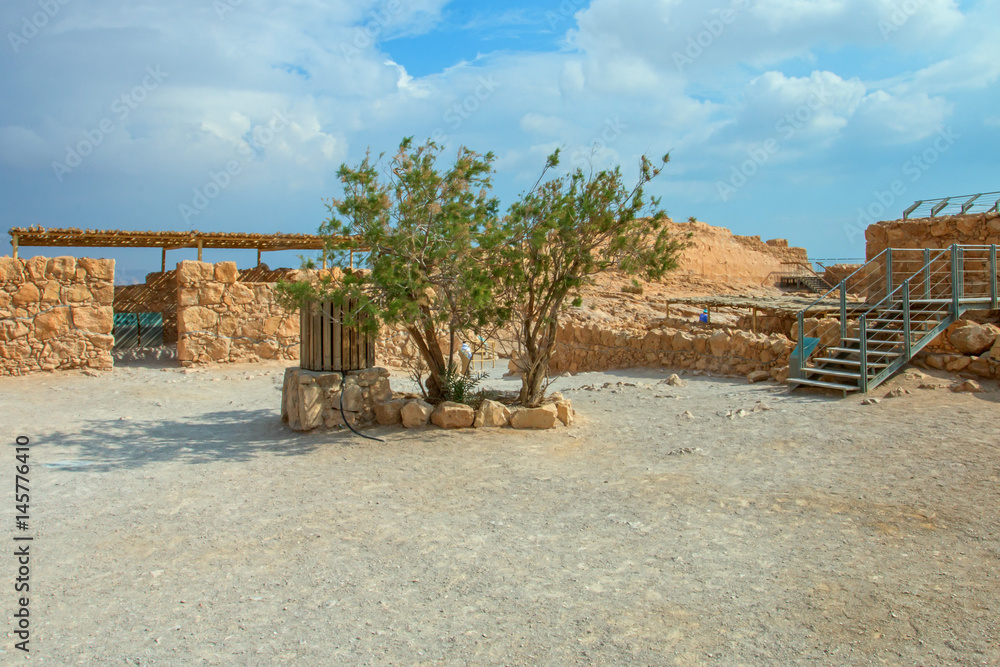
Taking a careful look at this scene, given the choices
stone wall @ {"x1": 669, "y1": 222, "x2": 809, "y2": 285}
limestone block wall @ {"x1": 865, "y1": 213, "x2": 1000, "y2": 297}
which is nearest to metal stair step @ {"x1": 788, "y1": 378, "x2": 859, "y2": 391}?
limestone block wall @ {"x1": 865, "y1": 213, "x2": 1000, "y2": 297}

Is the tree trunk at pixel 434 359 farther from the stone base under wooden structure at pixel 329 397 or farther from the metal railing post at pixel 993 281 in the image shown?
the metal railing post at pixel 993 281

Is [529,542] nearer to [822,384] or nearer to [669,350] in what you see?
[822,384]

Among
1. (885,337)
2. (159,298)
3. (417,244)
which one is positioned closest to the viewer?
(417,244)

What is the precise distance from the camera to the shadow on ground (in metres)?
7.14

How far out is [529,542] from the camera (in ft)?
15.8

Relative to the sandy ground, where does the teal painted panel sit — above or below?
above

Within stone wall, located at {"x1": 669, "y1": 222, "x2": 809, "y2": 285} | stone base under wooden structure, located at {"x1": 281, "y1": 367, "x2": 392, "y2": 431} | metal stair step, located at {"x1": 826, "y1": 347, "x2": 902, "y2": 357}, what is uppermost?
stone wall, located at {"x1": 669, "y1": 222, "x2": 809, "y2": 285}

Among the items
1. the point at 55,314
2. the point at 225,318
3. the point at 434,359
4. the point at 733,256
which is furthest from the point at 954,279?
the point at 733,256

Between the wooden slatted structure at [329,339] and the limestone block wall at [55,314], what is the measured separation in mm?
6838

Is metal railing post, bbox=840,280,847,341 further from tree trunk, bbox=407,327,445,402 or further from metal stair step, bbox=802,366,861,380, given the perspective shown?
tree trunk, bbox=407,327,445,402

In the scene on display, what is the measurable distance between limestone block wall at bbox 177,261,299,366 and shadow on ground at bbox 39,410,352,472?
4849mm

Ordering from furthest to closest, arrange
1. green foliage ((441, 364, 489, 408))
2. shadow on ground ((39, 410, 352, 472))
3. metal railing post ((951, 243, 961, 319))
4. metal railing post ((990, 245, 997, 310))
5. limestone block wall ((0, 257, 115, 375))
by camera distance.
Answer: limestone block wall ((0, 257, 115, 375))
metal railing post ((990, 245, 997, 310))
metal railing post ((951, 243, 961, 319))
green foliage ((441, 364, 489, 408))
shadow on ground ((39, 410, 352, 472))

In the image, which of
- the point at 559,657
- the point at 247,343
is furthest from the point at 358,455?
the point at 247,343

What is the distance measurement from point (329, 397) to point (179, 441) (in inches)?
70.2
